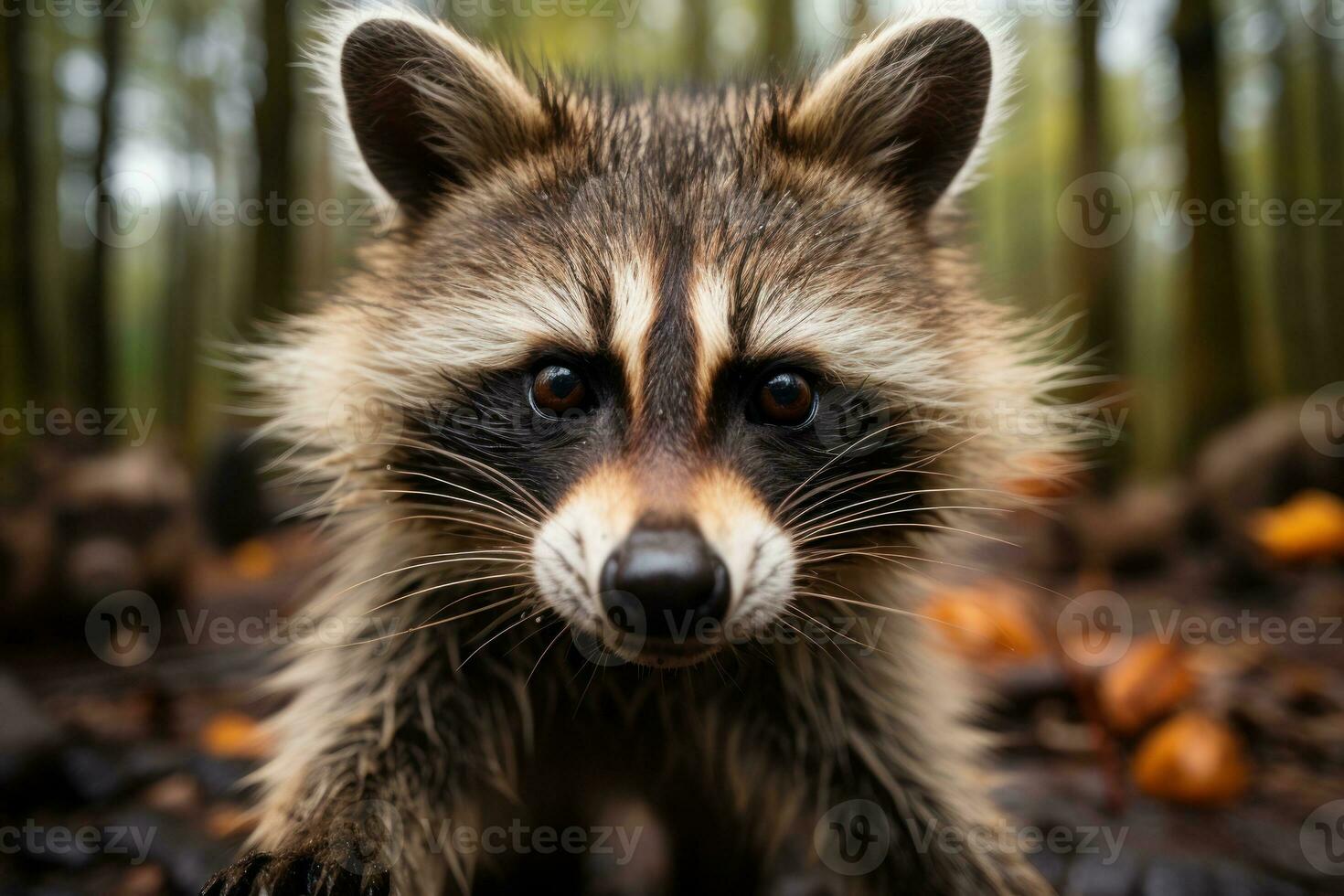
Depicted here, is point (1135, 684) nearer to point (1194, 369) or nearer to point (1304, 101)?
point (1194, 369)

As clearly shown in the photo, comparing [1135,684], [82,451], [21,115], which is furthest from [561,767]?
[82,451]

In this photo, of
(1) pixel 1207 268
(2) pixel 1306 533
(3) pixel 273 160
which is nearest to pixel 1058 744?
(2) pixel 1306 533

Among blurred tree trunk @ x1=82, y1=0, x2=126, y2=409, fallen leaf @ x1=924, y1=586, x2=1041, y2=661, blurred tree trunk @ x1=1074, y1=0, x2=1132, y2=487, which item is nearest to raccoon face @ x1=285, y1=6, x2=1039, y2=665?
fallen leaf @ x1=924, y1=586, x2=1041, y2=661

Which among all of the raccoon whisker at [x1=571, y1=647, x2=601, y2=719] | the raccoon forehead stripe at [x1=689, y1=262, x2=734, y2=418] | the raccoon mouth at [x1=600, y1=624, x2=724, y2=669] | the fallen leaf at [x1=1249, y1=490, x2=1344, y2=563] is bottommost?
the fallen leaf at [x1=1249, y1=490, x2=1344, y2=563]

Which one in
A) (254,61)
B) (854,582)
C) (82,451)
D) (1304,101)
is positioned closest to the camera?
(854,582)

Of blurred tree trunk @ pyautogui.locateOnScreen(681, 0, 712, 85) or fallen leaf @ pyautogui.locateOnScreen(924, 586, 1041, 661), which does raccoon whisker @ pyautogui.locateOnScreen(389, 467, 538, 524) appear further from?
blurred tree trunk @ pyautogui.locateOnScreen(681, 0, 712, 85)
